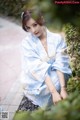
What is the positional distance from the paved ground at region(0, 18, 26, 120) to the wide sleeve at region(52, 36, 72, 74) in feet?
0.91

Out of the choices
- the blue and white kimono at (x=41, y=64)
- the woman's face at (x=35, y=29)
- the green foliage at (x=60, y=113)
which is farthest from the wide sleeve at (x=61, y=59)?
the green foliage at (x=60, y=113)

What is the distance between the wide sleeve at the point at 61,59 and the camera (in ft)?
7.15

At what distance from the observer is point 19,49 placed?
2.30 meters

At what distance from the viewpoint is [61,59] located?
86.9 inches

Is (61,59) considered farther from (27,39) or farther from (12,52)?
(12,52)

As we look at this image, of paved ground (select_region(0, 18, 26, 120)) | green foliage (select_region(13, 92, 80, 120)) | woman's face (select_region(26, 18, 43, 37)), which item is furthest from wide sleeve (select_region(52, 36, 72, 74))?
green foliage (select_region(13, 92, 80, 120))

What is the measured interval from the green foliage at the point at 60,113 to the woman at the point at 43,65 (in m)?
1.80

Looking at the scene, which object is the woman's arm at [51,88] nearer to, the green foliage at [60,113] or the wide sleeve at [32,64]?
the wide sleeve at [32,64]

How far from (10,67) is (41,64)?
11.7 inches

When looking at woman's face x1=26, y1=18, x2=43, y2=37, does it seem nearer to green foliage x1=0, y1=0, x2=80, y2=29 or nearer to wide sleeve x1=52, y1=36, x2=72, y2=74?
wide sleeve x1=52, y1=36, x2=72, y2=74

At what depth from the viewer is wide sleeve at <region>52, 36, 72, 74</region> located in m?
2.18

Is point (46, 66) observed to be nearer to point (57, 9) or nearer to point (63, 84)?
point (63, 84)

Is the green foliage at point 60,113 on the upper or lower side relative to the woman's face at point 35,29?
upper

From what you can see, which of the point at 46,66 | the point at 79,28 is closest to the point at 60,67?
the point at 46,66
